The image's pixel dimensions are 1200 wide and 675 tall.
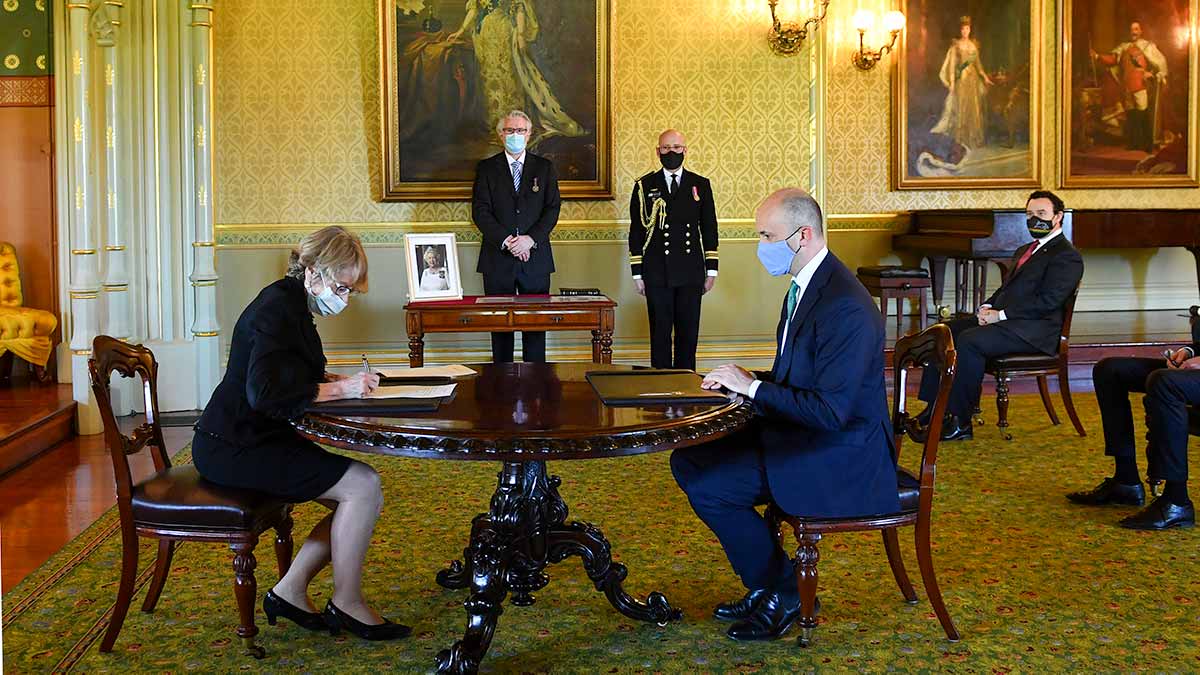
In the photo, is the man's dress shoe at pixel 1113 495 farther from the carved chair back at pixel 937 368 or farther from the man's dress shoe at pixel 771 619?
the man's dress shoe at pixel 771 619

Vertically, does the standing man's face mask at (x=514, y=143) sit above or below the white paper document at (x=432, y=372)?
above

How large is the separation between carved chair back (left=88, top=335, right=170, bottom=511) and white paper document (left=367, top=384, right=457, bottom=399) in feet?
2.37

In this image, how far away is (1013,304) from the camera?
6.43 metres

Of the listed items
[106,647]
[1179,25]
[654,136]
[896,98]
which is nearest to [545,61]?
[654,136]

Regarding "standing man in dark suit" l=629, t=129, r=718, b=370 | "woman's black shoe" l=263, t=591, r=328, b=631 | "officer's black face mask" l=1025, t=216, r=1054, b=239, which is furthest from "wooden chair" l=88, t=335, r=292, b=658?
"officer's black face mask" l=1025, t=216, r=1054, b=239

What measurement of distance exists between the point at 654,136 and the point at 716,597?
5.19 m

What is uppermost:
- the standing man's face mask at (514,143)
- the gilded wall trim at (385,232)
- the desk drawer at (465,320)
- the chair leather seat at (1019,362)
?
the standing man's face mask at (514,143)

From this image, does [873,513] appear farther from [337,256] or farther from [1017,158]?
→ [1017,158]

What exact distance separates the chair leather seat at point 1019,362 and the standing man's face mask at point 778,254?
3199 mm

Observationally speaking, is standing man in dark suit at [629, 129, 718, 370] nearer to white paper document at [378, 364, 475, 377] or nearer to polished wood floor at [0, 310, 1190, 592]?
polished wood floor at [0, 310, 1190, 592]

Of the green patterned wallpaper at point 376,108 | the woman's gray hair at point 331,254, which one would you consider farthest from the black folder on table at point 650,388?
the green patterned wallpaper at point 376,108

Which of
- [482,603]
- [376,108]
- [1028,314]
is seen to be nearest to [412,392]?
[482,603]

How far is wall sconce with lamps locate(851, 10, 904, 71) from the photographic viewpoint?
28.6ft

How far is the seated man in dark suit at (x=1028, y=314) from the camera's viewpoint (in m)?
6.30
